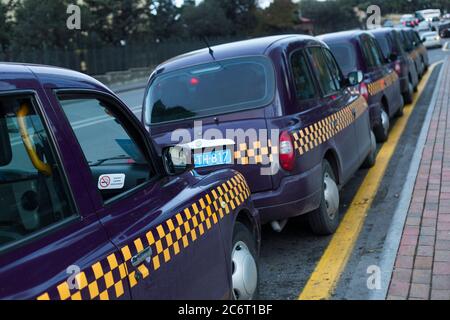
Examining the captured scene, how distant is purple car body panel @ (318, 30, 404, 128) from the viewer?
8859mm

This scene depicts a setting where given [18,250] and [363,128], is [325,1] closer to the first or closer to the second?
[363,128]

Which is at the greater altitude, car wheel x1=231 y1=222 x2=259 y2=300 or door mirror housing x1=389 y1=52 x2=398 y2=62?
door mirror housing x1=389 y1=52 x2=398 y2=62

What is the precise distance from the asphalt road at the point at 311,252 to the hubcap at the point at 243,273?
25.9 inches

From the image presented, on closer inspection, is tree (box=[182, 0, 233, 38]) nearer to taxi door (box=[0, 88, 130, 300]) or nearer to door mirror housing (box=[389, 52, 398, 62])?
door mirror housing (box=[389, 52, 398, 62])

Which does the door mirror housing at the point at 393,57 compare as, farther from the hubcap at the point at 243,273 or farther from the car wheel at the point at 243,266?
the hubcap at the point at 243,273

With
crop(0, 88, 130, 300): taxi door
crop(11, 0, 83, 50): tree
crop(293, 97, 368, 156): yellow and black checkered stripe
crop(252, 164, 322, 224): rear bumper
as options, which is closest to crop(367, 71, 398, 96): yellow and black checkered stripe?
crop(293, 97, 368, 156): yellow and black checkered stripe

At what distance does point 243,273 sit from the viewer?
11.3ft

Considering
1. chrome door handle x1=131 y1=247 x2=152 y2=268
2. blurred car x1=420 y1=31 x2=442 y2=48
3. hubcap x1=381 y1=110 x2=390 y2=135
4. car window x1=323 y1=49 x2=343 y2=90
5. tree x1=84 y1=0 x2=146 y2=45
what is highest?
tree x1=84 y1=0 x2=146 y2=45

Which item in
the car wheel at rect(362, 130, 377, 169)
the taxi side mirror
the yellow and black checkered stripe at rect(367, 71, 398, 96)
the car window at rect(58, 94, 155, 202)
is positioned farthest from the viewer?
the yellow and black checkered stripe at rect(367, 71, 398, 96)

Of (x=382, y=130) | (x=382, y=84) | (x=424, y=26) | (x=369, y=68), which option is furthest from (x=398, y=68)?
(x=424, y=26)

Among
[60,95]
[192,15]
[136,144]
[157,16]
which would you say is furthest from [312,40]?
[192,15]

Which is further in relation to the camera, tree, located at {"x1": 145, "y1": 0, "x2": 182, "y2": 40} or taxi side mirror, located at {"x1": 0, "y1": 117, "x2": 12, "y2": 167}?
tree, located at {"x1": 145, "y1": 0, "x2": 182, "y2": 40}

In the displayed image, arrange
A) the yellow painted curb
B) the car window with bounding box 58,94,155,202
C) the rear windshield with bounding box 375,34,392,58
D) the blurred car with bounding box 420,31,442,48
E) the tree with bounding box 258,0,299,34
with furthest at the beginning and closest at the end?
the tree with bounding box 258,0,299,34 → the blurred car with bounding box 420,31,442,48 → the rear windshield with bounding box 375,34,392,58 → the yellow painted curb → the car window with bounding box 58,94,155,202

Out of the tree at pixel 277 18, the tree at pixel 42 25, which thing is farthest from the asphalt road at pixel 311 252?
the tree at pixel 277 18
